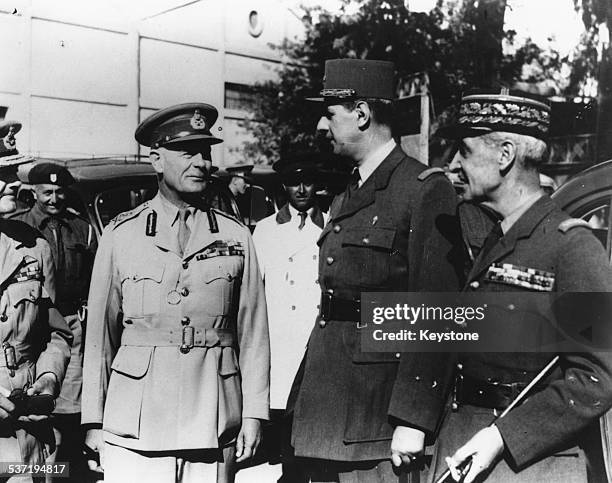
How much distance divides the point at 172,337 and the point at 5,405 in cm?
100

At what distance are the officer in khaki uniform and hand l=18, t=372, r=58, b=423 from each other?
20.9 inches

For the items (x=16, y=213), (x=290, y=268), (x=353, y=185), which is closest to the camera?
(x=353, y=185)

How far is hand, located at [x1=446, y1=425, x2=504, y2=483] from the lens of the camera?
214 cm

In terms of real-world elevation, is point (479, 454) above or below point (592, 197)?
below

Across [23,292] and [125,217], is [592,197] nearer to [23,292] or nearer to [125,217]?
[125,217]

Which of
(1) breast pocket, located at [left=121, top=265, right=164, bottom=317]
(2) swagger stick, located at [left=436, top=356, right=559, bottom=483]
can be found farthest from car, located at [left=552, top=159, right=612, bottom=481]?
(1) breast pocket, located at [left=121, top=265, right=164, bottom=317]

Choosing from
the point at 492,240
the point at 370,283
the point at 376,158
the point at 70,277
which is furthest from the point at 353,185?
the point at 70,277

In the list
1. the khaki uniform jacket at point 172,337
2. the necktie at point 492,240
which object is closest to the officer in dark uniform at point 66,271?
the khaki uniform jacket at point 172,337

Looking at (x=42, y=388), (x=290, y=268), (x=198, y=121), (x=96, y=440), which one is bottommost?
(x=96, y=440)

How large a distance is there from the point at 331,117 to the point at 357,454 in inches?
52.6

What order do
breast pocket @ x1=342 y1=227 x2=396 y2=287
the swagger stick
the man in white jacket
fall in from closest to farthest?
1. the swagger stick
2. breast pocket @ x1=342 y1=227 x2=396 y2=287
3. the man in white jacket

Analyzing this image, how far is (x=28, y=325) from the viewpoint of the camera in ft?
10.3

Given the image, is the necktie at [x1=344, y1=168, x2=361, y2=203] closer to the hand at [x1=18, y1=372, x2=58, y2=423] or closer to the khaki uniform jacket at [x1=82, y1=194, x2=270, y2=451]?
the khaki uniform jacket at [x1=82, y1=194, x2=270, y2=451]

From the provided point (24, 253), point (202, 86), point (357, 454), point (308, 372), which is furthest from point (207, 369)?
point (202, 86)
